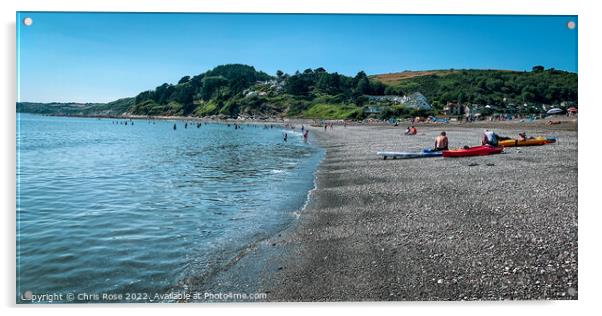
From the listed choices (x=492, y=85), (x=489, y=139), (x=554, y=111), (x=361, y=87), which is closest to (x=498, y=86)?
(x=492, y=85)

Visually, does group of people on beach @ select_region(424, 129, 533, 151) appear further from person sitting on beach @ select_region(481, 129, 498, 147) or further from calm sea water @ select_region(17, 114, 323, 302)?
calm sea water @ select_region(17, 114, 323, 302)

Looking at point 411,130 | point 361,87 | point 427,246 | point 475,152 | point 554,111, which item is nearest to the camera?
point 427,246

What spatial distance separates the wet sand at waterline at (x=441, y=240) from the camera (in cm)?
457

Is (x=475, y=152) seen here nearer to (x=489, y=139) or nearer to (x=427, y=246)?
(x=489, y=139)

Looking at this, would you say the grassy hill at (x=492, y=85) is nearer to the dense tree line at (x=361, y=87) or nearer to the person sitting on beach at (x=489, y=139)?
the dense tree line at (x=361, y=87)

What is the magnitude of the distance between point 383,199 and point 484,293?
369 cm

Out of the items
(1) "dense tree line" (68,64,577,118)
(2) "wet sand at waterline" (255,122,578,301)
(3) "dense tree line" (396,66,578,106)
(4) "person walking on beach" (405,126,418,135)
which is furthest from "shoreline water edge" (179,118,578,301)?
(4) "person walking on beach" (405,126,418,135)

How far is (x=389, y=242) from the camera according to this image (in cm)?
564

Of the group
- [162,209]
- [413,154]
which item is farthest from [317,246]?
[413,154]

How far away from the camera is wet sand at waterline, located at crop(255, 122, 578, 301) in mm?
4570

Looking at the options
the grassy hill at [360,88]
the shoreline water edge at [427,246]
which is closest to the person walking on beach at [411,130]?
the grassy hill at [360,88]

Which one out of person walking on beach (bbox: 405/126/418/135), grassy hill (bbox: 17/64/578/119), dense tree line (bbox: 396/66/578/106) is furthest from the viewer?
person walking on beach (bbox: 405/126/418/135)

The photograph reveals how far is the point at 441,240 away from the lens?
5.50 metres
